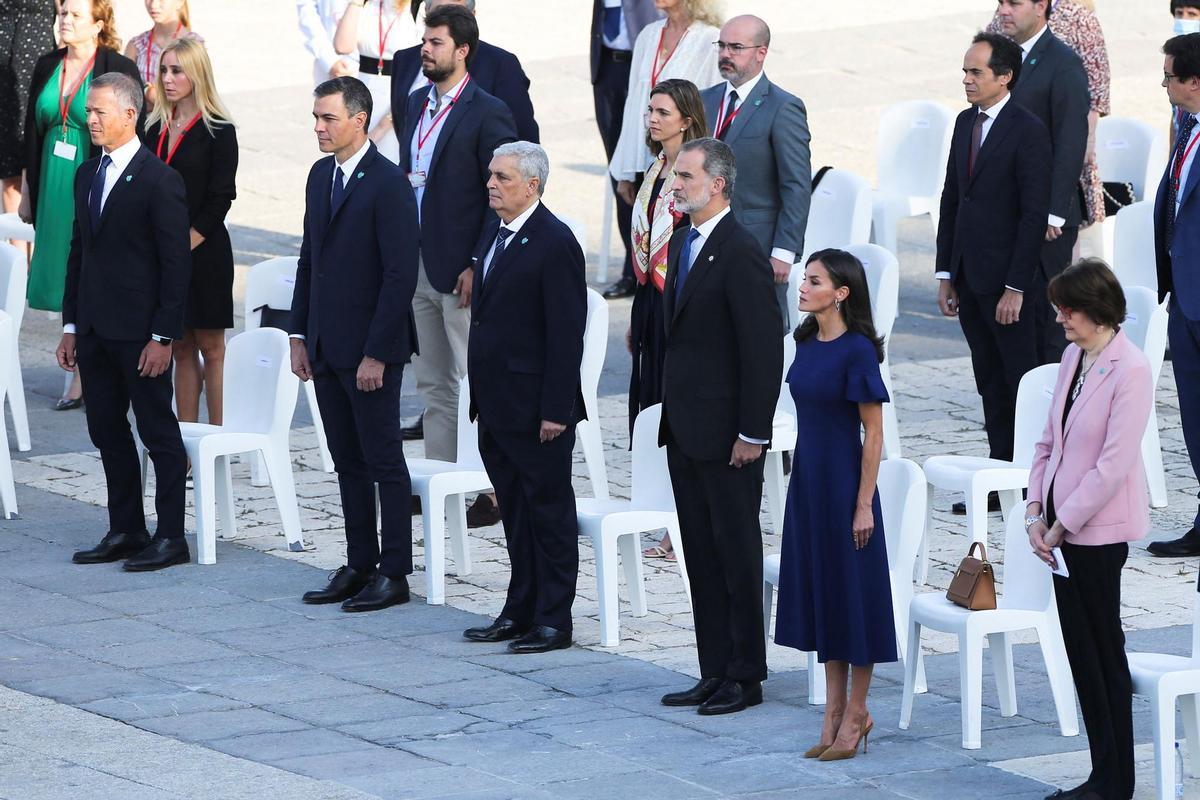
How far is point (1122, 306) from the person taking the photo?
20.3 feet

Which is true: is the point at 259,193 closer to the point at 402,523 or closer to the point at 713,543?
the point at 402,523

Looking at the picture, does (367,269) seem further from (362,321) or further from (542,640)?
(542,640)

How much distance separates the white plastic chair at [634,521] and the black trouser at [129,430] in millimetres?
1852

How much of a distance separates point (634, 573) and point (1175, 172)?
2631 mm

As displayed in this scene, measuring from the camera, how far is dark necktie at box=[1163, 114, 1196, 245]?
338 inches

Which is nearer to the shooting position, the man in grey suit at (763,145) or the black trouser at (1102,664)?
the black trouser at (1102,664)

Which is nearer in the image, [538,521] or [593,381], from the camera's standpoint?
[538,521]

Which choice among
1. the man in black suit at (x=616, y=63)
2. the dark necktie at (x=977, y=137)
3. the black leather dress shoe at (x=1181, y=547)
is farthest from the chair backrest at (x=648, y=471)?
the man in black suit at (x=616, y=63)

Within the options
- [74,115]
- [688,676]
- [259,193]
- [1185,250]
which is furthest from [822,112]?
[688,676]

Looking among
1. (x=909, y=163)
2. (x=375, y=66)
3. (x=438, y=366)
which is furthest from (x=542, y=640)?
(x=909, y=163)

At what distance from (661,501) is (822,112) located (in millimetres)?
10803

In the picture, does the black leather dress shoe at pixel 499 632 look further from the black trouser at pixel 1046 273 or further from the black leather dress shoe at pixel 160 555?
the black trouser at pixel 1046 273

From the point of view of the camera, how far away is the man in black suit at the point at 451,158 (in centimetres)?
942

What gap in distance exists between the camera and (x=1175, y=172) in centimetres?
862
